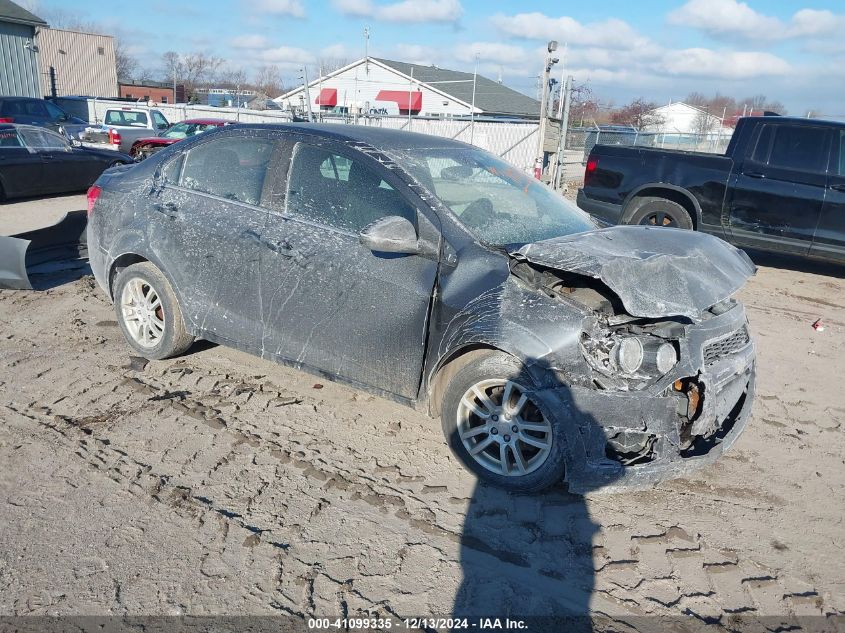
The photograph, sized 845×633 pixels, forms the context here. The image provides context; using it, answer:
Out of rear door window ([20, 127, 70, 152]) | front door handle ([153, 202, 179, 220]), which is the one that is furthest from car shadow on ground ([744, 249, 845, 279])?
rear door window ([20, 127, 70, 152])

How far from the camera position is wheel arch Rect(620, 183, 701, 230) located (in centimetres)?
908

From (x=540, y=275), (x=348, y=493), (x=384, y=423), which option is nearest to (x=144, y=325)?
(x=384, y=423)

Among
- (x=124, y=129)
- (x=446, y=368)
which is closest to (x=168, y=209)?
(x=446, y=368)

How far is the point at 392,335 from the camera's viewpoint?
391cm

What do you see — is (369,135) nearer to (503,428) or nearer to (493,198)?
(493,198)

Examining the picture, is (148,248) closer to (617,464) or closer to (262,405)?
(262,405)

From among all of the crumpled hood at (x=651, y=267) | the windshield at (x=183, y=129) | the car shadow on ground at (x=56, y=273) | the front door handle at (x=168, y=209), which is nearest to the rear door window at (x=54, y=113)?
the windshield at (x=183, y=129)

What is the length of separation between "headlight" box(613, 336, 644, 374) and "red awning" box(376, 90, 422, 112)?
41.5 meters

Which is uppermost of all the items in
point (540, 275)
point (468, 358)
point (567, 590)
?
point (540, 275)

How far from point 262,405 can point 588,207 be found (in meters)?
6.70

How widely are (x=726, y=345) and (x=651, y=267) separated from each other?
2.34 feet

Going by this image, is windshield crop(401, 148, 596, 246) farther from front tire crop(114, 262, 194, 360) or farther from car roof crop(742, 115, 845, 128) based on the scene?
car roof crop(742, 115, 845, 128)

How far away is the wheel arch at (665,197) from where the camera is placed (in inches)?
357

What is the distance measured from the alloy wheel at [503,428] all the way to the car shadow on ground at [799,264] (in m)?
7.84
